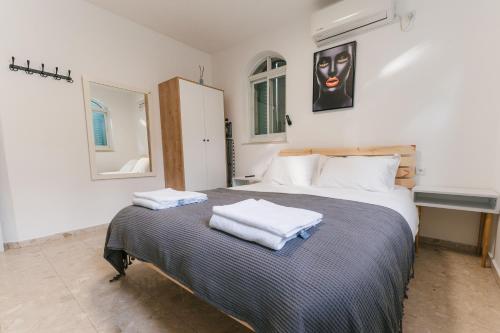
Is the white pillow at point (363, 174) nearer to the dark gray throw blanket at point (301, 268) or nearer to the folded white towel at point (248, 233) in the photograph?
the dark gray throw blanket at point (301, 268)

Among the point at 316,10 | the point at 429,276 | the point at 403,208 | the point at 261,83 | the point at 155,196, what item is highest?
the point at 316,10

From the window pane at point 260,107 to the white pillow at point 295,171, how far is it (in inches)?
44.9

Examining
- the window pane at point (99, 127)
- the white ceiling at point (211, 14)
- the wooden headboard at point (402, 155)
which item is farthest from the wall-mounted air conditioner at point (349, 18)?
the window pane at point (99, 127)

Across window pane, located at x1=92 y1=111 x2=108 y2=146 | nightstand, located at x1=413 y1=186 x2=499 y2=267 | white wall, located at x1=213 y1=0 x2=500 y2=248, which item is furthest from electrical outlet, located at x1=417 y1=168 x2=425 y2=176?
window pane, located at x1=92 y1=111 x2=108 y2=146

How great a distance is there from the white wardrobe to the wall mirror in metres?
0.28

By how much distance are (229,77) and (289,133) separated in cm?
151

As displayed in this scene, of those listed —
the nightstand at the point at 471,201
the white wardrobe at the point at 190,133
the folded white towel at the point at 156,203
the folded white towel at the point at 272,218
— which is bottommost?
the nightstand at the point at 471,201

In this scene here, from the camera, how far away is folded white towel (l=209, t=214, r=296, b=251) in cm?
80

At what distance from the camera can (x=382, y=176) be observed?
6.19 feet

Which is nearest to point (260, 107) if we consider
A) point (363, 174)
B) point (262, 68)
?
point (262, 68)

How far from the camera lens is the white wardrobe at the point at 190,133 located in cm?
299

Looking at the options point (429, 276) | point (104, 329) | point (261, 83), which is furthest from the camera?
point (261, 83)

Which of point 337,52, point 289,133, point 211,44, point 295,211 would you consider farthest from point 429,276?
point 211,44

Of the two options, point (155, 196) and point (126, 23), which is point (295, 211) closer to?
point (155, 196)
